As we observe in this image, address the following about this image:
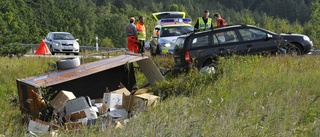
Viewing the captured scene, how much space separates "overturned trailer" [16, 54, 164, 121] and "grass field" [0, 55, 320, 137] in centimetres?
56

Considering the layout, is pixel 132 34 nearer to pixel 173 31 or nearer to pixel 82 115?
pixel 173 31

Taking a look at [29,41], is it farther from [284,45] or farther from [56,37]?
[284,45]

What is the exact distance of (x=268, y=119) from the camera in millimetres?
5840

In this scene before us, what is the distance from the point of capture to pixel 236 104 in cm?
693

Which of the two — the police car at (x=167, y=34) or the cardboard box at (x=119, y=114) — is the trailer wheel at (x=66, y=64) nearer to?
the cardboard box at (x=119, y=114)

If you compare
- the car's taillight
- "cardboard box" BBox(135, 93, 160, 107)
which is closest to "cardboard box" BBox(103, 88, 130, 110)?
"cardboard box" BBox(135, 93, 160, 107)

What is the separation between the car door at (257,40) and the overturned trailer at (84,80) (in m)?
3.28

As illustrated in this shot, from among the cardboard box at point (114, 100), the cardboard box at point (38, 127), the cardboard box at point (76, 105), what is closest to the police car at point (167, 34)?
the cardboard box at point (114, 100)

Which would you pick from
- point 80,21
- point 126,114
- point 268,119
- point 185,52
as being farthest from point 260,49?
point 80,21

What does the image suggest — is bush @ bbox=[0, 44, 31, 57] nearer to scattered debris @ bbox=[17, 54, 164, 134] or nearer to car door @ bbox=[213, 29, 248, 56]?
scattered debris @ bbox=[17, 54, 164, 134]

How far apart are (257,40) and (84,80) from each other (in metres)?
5.21

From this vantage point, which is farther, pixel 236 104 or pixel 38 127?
pixel 38 127

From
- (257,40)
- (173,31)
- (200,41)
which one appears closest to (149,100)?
(200,41)

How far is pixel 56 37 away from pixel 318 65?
18556 mm
